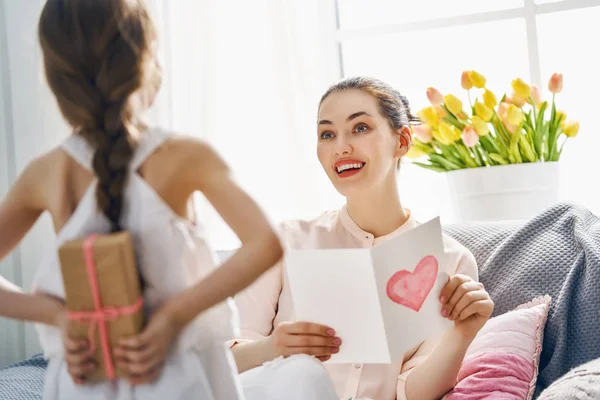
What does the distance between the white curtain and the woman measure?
1.10 metres

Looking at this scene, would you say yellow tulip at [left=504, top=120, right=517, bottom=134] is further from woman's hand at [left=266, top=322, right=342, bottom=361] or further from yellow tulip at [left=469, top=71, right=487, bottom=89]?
woman's hand at [left=266, top=322, right=342, bottom=361]

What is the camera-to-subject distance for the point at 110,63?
80cm

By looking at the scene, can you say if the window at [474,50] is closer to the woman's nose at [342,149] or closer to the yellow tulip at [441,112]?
the yellow tulip at [441,112]

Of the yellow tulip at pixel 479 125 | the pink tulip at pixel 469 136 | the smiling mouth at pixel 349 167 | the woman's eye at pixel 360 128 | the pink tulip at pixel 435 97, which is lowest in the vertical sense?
the smiling mouth at pixel 349 167

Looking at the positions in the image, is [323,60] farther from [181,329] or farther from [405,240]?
[181,329]

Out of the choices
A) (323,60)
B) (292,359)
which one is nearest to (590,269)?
(292,359)

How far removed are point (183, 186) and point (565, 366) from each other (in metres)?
1.10

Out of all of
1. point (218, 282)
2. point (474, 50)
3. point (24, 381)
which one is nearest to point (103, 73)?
point (218, 282)

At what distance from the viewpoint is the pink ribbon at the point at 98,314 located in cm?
77

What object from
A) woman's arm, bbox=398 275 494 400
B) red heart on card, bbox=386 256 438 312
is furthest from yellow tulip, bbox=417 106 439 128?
red heart on card, bbox=386 256 438 312

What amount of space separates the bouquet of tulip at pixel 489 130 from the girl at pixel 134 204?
5.15 ft

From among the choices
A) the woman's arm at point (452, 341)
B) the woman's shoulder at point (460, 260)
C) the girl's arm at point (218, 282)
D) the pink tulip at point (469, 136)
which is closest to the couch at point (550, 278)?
the woman's shoulder at point (460, 260)

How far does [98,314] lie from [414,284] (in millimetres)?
522

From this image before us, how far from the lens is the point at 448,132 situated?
91.7 inches
